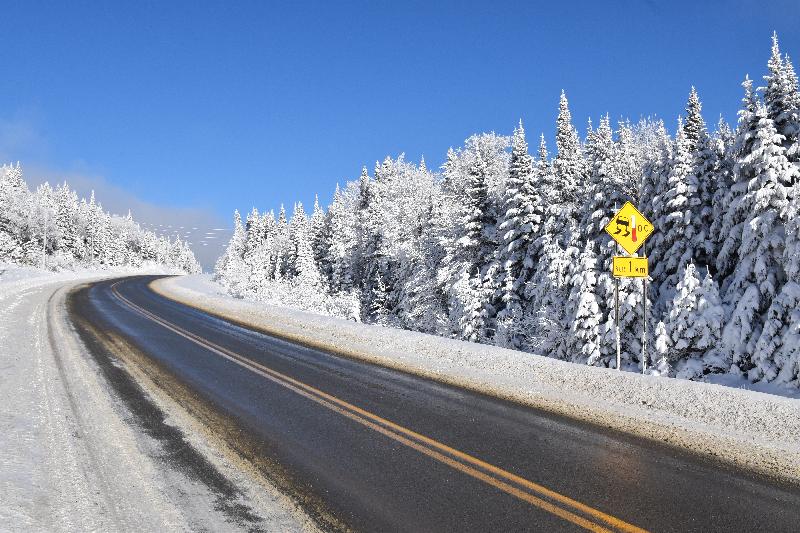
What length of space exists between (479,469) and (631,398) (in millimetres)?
3681

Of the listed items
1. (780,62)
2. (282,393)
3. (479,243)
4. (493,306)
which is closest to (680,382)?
(282,393)

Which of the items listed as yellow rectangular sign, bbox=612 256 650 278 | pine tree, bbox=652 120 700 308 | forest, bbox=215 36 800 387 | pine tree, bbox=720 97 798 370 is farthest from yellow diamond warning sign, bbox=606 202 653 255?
pine tree, bbox=652 120 700 308

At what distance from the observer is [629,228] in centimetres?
1033

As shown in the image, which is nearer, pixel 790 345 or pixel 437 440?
pixel 437 440

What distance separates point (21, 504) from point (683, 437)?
6.96 metres

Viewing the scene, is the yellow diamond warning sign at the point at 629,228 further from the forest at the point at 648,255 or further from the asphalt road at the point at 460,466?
the forest at the point at 648,255

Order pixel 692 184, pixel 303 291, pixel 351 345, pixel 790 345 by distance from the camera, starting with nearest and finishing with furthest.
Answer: pixel 351 345
pixel 790 345
pixel 692 184
pixel 303 291

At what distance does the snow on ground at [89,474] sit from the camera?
12.2ft

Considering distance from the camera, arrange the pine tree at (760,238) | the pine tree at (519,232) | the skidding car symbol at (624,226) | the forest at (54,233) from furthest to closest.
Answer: the forest at (54,233) < the pine tree at (519,232) < the pine tree at (760,238) < the skidding car symbol at (624,226)

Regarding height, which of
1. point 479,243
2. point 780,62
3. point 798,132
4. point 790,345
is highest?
point 780,62

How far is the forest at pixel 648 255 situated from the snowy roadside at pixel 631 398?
Result: 8.50 meters

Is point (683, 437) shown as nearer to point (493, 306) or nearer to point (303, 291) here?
point (493, 306)

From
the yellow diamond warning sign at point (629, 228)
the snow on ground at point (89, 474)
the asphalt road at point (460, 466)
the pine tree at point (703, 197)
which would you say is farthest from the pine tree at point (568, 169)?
the snow on ground at point (89, 474)

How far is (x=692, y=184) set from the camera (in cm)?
2327
